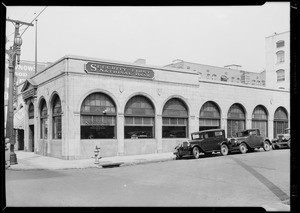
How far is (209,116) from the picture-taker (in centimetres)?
2544

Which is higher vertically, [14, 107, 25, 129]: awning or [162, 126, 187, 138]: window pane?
[14, 107, 25, 129]: awning

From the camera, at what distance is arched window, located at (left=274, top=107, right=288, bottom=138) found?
27719 mm

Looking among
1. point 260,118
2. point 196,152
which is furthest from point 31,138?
point 260,118

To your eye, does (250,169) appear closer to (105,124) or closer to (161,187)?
(161,187)

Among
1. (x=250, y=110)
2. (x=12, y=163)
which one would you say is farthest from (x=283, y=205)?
(x=250, y=110)

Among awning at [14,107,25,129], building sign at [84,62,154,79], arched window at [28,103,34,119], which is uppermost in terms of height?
building sign at [84,62,154,79]

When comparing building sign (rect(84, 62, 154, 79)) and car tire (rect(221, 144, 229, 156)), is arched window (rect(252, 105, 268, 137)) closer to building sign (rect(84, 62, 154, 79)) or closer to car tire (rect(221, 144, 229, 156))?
car tire (rect(221, 144, 229, 156))

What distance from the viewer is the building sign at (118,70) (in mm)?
19828

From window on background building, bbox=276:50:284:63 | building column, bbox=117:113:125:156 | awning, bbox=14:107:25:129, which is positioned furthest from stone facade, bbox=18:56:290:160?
window on background building, bbox=276:50:284:63

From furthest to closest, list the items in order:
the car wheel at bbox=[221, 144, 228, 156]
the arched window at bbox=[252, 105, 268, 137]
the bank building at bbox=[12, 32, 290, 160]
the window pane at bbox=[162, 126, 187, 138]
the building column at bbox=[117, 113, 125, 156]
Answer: the arched window at bbox=[252, 105, 268, 137], the window pane at bbox=[162, 126, 187, 138], the building column at bbox=[117, 113, 125, 156], the bank building at bbox=[12, 32, 290, 160], the car wheel at bbox=[221, 144, 228, 156]

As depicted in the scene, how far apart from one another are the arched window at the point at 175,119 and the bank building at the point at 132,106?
8 cm

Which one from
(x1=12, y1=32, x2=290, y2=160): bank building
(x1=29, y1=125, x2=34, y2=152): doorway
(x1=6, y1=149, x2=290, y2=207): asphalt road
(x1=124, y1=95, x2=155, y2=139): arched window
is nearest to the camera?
(x1=6, y1=149, x2=290, y2=207): asphalt road

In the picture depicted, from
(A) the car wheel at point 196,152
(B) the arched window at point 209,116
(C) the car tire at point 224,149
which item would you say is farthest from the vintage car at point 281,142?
(A) the car wheel at point 196,152

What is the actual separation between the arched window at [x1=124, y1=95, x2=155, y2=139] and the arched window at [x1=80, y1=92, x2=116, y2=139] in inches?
44.5
